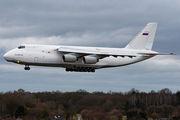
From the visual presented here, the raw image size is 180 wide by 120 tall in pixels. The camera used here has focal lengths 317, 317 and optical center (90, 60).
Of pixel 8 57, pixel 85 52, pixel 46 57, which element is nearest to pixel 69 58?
pixel 85 52

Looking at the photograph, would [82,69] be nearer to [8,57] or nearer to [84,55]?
[84,55]

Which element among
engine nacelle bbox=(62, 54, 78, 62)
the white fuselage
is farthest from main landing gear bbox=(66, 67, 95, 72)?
engine nacelle bbox=(62, 54, 78, 62)

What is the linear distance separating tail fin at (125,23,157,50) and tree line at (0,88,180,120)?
1300cm

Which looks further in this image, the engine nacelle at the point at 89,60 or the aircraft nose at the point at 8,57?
the engine nacelle at the point at 89,60

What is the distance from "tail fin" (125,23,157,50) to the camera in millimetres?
37219

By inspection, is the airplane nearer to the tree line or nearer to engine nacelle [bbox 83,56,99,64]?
engine nacelle [bbox 83,56,99,64]

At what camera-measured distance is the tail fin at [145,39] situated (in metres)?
37.2

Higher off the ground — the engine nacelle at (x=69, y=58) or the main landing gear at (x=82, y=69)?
the engine nacelle at (x=69, y=58)

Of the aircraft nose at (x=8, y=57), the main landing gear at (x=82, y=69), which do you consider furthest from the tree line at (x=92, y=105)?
the aircraft nose at (x=8, y=57)

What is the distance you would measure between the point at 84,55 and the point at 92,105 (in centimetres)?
2047

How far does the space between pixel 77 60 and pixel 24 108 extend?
18.7 meters

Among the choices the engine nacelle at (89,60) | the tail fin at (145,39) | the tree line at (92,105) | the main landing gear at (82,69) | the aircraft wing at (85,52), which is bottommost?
the tree line at (92,105)

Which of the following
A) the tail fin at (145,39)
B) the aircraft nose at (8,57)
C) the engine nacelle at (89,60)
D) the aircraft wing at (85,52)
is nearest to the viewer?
the aircraft nose at (8,57)

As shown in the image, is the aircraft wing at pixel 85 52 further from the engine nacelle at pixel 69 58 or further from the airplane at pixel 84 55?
the engine nacelle at pixel 69 58
